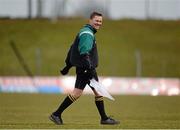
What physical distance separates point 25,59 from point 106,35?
8247 mm

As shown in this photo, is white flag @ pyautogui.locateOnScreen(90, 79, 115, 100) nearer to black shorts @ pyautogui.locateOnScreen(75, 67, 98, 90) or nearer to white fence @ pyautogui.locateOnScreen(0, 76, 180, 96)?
black shorts @ pyautogui.locateOnScreen(75, 67, 98, 90)

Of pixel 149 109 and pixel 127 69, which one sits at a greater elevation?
pixel 149 109

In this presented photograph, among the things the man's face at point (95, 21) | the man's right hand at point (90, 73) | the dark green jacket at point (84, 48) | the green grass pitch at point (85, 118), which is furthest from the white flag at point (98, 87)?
the man's face at point (95, 21)

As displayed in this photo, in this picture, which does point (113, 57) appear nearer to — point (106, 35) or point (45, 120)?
point (106, 35)

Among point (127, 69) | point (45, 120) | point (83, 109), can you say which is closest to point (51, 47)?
point (127, 69)

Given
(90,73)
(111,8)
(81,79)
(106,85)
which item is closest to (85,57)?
(90,73)

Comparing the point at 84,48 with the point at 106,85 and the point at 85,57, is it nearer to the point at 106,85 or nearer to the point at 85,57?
the point at 85,57

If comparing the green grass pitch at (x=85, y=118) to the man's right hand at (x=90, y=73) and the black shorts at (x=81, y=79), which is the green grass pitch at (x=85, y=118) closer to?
the black shorts at (x=81, y=79)

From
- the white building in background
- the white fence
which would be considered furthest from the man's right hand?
the white building in background

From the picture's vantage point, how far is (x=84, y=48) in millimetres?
14094

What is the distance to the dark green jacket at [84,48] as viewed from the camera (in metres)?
14.1

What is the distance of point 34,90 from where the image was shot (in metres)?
35.3

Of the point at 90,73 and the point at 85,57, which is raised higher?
the point at 85,57

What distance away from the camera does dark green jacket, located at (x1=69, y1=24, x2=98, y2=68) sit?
14.1 meters
